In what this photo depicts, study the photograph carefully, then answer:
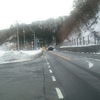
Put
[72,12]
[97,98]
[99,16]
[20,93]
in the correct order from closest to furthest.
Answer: [97,98]
[20,93]
[99,16]
[72,12]

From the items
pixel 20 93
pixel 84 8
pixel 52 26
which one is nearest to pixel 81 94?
pixel 20 93

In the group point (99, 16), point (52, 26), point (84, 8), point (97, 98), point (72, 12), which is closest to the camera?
point (97, 98)

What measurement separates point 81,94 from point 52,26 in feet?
466

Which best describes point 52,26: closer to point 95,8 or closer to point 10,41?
point 10,41

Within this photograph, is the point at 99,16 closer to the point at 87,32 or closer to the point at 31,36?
the point at 87,32

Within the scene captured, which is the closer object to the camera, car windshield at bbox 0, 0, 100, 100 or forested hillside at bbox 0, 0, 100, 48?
car windshield at bbox 0, 0, 100, 100

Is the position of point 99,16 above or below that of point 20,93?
above

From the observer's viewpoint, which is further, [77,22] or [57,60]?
[77,22]

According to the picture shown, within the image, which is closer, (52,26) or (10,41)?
(10,41)

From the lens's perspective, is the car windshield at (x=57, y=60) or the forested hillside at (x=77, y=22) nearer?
the car windshield at (x=57, y=60)

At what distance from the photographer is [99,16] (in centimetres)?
6300

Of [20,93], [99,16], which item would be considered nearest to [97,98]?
[20,93]

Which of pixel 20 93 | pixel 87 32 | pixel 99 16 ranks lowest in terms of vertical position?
pixel 20 93

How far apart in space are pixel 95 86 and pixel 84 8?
6777 cm
